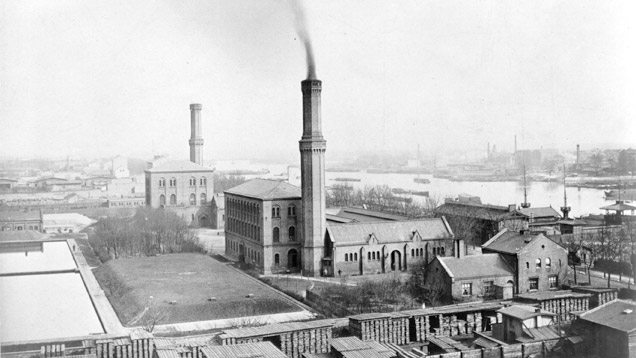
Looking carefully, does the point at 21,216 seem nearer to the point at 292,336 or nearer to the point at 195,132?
the point at 195,132

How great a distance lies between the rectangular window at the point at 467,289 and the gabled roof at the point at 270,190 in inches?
625

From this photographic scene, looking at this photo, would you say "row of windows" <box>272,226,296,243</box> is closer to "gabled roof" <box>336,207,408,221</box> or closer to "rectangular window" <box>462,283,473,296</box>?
"gabled roof" <box>336,207,408,221</box>

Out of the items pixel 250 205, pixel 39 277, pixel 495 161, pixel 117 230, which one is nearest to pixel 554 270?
pixel 250 205

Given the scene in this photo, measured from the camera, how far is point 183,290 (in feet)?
126

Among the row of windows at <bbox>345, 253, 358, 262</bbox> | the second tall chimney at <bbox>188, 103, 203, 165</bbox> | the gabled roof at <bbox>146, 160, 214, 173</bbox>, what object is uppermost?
the second tall chimney at <bbox>188, 103, 203, 165</bbox>

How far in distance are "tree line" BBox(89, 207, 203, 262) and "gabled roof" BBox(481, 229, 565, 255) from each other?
90.4 ft

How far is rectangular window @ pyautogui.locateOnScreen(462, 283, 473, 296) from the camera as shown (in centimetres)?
3447

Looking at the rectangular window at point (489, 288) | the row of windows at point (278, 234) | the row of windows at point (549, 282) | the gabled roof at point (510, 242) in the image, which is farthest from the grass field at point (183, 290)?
the row of windows at point (549, 282)

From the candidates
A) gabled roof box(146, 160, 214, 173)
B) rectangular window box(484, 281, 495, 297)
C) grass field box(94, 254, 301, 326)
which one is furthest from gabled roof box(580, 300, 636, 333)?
gabled roof box(146, 160, 214, 173)

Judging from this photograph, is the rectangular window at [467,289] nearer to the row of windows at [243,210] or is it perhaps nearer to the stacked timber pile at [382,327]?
the stacked timber pile at [382,327]

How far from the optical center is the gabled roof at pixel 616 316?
20698 millimetres

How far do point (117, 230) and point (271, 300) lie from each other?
1150 inches

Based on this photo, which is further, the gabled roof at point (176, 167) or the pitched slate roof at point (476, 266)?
the gabled roof at point (176, 167)

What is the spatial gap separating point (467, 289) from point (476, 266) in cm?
170
